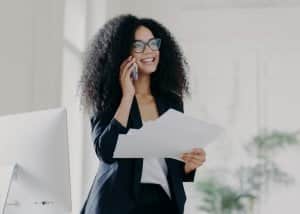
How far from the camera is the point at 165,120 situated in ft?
4.05

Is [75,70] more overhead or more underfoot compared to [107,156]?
more overhead

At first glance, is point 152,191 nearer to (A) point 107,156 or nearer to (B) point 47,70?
(A) point 107,156

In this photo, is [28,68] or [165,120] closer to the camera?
[165,120]

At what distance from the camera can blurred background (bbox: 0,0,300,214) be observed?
3713mm

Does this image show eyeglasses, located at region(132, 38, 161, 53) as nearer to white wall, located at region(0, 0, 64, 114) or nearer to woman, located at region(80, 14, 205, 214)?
woman, located at region(80, 14, 205, 214)

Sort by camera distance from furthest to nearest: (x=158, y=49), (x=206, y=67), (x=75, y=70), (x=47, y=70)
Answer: (x=206, y=67) → (x=75, y=70) → (x=47, y=70) → (x=158, y=49)

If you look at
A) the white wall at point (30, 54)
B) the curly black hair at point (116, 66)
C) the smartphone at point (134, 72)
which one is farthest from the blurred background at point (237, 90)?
the smartphone at point (134, 72)

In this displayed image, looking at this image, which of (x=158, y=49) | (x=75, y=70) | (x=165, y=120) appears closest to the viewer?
(x=165, y=120)

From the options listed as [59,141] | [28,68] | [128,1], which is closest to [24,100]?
[28,68]

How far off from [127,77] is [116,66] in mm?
50

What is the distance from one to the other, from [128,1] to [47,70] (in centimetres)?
168

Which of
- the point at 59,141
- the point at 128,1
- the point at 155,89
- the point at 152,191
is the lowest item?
the point at 152,191

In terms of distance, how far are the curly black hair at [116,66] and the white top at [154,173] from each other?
0.49ft

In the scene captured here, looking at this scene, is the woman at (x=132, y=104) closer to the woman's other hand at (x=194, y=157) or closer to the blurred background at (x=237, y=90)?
the woman's other hand at (x=194, y=157)
